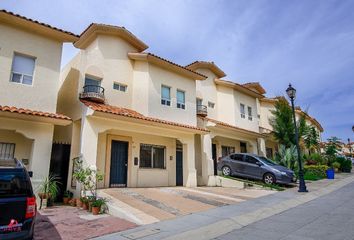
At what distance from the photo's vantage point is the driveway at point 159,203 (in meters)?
8.05

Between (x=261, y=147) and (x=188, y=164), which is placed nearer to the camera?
(x=188, y=164)

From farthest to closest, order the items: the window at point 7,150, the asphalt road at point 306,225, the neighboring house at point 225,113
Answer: the neighboring house at point 225,113, the window at point 7,150, the asphalt road at point 306,225

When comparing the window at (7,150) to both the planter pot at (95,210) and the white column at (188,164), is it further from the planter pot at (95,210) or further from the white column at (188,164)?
the white column at (188,164)

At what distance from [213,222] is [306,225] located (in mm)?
2457

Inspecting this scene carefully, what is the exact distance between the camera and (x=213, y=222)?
733cm

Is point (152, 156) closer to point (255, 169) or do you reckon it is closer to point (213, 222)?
point (255, 169)

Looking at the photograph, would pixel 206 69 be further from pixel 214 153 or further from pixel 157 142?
pixel 157 142

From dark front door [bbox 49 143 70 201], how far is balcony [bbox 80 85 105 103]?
2.59 m

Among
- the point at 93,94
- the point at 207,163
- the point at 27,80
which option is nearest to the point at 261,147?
the point at 207,163

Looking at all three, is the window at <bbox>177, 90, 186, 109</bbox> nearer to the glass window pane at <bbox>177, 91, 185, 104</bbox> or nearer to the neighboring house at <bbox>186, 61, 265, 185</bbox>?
the glass window pane at <bbox>177, 91, 185, 104</bbox>

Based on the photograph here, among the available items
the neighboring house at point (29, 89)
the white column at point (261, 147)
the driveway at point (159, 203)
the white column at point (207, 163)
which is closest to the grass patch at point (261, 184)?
the white column at point (207, 163)

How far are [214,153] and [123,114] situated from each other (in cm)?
1000

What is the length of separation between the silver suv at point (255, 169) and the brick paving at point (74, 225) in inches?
383

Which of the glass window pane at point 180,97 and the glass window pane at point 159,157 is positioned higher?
the glass window pane at point 180,97
